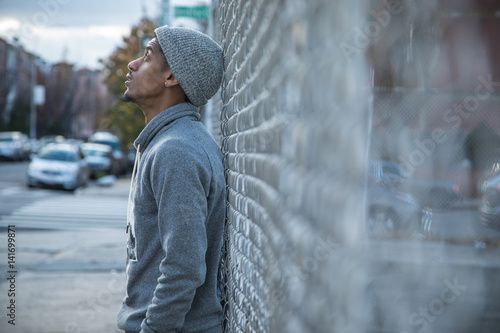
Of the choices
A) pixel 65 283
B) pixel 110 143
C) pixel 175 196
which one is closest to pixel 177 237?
pixel 175 196

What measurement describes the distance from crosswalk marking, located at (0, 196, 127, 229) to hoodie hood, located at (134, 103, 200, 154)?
1095cm

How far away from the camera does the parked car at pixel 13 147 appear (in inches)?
1641

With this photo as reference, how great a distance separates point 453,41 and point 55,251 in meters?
9.65

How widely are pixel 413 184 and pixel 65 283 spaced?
705 cm

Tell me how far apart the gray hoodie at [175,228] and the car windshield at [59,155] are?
2063 centimetres

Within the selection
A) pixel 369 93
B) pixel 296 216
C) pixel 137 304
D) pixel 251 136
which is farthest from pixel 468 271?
pixel 137 304

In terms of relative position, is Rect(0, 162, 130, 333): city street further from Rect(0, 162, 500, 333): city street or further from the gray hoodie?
the gray hoodie

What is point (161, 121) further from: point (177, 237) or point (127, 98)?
point (177, 237)

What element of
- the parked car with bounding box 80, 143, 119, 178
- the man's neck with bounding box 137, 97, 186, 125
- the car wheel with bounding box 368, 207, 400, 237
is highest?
the man's neck with bounding box 137, 97, 186, 125

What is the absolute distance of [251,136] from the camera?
174 centimetres

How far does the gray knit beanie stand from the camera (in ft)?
8.07

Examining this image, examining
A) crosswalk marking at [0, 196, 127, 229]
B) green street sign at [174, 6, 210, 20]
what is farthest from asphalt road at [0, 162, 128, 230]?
green street sign at [174, 6, 210, 20]

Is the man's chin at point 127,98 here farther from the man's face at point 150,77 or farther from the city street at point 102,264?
the city street at point 102,264

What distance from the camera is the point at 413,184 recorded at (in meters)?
0.93
